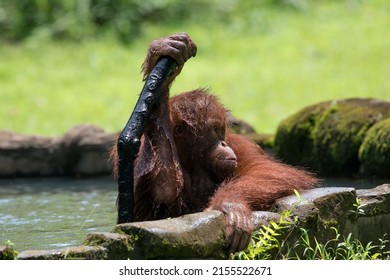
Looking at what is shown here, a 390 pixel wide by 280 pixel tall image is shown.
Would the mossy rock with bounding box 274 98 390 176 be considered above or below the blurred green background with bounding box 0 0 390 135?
Result: below

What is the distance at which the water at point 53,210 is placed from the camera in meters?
4.50

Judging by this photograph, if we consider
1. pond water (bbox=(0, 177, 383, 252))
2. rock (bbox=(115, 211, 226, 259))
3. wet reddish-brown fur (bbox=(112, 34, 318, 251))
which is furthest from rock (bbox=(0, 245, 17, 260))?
pond water (bbox=(0, 177, 383, 252))

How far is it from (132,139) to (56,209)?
6.80 ft

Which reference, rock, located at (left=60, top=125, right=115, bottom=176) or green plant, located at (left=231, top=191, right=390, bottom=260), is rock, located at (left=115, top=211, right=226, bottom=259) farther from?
rock, located at (left=60, top=125, right=115, bottom=176)

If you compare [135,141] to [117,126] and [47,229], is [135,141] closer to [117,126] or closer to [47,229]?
[47,229]

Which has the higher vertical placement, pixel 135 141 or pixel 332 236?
pixel 135 141

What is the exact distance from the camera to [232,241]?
340 cm

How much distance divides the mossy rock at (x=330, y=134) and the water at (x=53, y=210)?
134 cm

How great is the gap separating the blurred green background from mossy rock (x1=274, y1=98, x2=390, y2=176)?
9.72 ft

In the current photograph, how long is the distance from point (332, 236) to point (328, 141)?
2531 millimetres

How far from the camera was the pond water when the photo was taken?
177 inches

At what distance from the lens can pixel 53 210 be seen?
5.52 m

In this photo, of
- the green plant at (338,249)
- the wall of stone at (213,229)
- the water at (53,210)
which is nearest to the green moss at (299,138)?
the water at (53,210)
